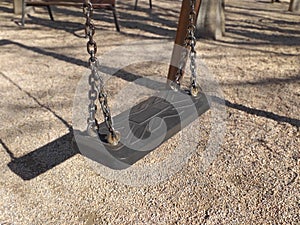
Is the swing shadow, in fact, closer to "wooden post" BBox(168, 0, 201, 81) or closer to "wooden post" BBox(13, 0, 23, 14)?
"wooden post" BBox(168, 0, 201, 81)

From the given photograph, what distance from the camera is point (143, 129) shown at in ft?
5.94

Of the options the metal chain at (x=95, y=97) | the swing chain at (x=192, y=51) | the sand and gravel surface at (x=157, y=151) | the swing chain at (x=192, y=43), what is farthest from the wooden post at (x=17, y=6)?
the metal chain at (x=95, y=97)

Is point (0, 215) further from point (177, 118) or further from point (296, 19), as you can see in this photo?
point (296, 19)

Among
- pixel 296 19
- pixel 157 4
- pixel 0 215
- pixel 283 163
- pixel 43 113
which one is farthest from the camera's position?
pixel 157 4

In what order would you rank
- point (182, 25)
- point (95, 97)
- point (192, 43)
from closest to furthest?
1. point (95, 97)
2. point (192, 43)
3. point (182, 25)

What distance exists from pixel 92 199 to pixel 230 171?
2.96 ft

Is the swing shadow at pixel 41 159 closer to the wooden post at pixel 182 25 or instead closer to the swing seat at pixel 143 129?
the swing seat at pixel 143 129

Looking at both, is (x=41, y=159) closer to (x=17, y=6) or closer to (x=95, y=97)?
(x=95, y=97)

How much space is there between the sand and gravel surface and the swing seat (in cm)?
42

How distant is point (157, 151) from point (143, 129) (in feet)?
1.97

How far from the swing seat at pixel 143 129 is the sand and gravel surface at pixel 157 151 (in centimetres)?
42

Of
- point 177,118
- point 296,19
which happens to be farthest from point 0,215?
point 296,19

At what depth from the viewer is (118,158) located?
1.49 meters

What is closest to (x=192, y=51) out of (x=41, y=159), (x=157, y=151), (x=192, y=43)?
(x=192, y=43)
